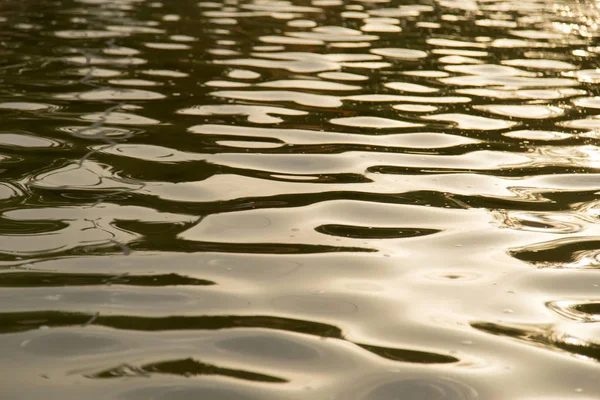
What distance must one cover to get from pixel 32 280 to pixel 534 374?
1135mm

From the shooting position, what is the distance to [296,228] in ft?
7.94

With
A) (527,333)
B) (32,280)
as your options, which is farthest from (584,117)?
(32,280)

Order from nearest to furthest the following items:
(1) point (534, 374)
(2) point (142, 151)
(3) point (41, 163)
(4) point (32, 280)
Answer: (1) point (534, 374), (4) point (32, 280), (3) point (41, 163), (2) point (142, 151)

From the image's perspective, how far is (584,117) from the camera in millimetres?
3854

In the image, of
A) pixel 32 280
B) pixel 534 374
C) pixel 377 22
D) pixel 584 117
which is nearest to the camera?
pixel 534 374

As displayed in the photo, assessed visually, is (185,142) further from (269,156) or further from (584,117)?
(584,117)

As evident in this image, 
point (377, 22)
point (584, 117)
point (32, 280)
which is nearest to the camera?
point (32, 280)

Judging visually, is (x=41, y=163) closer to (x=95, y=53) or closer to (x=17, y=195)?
(x=17, y=195)

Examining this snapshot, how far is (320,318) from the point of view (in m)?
1.86

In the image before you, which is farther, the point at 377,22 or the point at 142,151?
the point at 377,22

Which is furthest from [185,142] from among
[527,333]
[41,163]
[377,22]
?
[377,22]

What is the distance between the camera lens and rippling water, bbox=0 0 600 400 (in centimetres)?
166

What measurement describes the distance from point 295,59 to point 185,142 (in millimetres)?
1991

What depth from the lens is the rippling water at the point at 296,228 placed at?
65.4 inches
